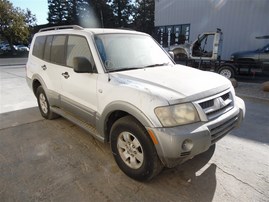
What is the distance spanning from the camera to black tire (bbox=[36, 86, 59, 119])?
14.8 feet

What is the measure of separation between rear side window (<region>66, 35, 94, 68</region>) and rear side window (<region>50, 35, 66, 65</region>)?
0.20 meters

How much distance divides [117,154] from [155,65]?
152 cm

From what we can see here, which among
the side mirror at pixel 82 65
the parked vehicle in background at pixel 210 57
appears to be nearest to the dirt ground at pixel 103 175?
the side mirror at pixel 82 65

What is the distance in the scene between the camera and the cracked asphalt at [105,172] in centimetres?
241

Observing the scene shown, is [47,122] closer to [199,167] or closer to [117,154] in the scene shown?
[117,154]

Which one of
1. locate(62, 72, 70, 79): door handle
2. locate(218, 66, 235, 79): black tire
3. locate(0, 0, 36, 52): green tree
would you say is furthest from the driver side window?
locate(0, 0, 36, 52): green tree

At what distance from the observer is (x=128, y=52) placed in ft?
10.6

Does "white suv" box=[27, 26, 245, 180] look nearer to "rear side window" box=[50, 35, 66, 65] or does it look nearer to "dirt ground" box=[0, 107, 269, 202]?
"rear side window" box=[50, 35, 66, 65]

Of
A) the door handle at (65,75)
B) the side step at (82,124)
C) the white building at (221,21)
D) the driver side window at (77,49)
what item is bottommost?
the side step at (82,124)

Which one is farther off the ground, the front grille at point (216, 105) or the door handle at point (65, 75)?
the door handle at point (65, 75)

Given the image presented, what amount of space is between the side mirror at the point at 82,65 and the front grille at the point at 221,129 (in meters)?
1.75

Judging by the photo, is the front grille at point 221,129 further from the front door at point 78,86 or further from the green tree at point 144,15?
the green tree at point 144,15

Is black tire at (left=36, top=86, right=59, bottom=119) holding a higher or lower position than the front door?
lower

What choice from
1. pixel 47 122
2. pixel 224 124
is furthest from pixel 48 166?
pixel 224 124
